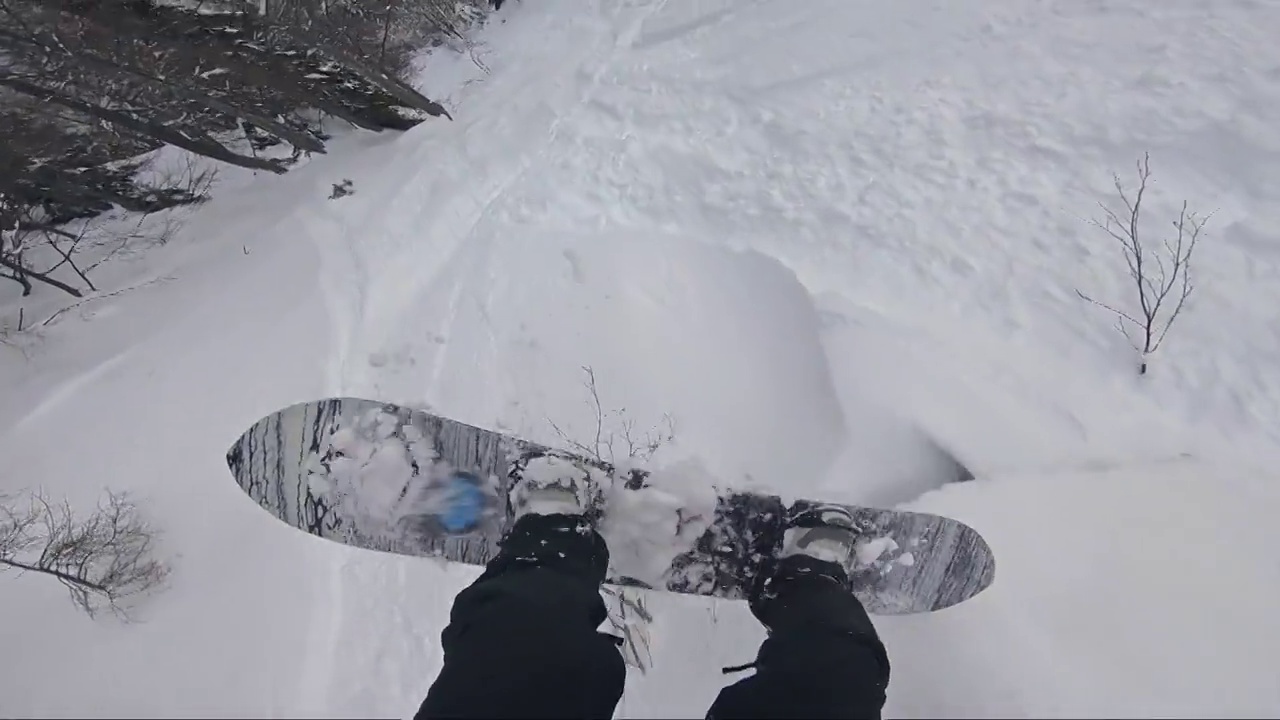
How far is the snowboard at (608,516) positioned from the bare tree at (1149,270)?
1.22m

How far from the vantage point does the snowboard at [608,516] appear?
8.48 ft

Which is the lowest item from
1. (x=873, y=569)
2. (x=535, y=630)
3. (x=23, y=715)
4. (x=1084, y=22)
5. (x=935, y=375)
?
(x=23, y=715)

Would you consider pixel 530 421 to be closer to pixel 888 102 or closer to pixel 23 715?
pixel 23 715

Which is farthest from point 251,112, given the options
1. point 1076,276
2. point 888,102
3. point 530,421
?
point 1076,276

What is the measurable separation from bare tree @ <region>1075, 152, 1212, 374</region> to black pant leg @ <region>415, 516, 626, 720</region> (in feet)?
8.37

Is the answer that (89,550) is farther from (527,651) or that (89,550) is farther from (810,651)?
(810,651)

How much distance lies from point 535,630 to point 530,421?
1760mm

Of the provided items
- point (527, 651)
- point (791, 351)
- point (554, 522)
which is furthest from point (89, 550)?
point (791, 351)

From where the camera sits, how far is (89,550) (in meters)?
3.08

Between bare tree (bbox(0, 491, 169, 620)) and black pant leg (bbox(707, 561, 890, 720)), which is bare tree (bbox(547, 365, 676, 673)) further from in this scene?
bare tree (bbox(0, 491, 169, 620))

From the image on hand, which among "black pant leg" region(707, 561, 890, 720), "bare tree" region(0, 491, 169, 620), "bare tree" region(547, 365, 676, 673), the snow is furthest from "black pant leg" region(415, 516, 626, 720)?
"bare tree" region(0, 491, 169, 620)

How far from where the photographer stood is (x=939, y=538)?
2.62 meters

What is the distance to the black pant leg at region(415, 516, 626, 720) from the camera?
137 cm

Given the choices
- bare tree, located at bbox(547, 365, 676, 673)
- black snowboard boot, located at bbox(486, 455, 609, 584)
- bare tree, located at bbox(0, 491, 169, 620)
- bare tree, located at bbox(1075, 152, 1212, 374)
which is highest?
bare tree, located at bbox(1075, 152, 1212, 374)
